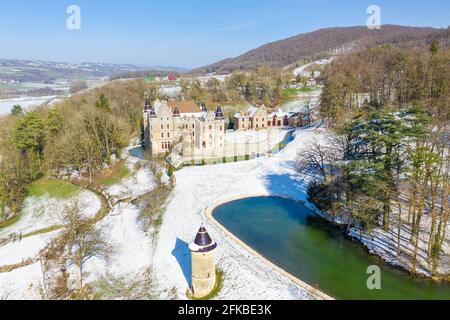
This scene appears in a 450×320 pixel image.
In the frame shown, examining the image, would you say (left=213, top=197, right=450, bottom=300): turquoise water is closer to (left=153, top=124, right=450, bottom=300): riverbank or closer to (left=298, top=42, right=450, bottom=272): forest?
(left=153, top=124, right=450, bottom=300): riverbank

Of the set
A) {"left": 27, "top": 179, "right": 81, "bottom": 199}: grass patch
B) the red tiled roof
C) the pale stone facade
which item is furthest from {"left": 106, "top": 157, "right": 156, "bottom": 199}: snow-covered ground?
the pale stone facade

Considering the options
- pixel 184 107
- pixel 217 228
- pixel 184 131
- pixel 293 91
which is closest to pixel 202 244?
pixel 217 228

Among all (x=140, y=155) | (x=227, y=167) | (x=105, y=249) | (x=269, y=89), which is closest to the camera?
(x=105, y=249)

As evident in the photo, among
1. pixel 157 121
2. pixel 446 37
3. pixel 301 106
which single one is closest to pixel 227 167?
pixel 157 121

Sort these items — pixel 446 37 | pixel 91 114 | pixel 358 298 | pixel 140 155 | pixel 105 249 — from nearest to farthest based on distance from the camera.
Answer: pixel 358 298, pixel 105 249, pixel 91 114, pixel 140 155, pixel 446 37

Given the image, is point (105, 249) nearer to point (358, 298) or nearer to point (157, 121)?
point (358, 298)

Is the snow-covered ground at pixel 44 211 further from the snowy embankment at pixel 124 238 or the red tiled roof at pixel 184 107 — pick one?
the red tiled roof at pixel 184 107
